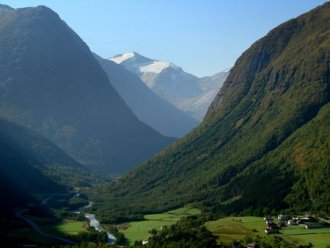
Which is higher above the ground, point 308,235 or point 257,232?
point 257,232

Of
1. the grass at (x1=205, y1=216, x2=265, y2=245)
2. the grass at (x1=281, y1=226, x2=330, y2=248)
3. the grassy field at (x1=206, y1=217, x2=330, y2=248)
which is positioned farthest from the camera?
the grass at (x1=205, y1=216, x2=265, y2=245)

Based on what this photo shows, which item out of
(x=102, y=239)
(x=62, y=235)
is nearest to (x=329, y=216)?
(x=102, y=239)

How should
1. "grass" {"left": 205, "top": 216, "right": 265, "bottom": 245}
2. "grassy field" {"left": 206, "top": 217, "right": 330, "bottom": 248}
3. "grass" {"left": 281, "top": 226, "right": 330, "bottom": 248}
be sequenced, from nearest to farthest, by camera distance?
"grass" {"left": 281, "top": 226, "right": 330, "bottom": 248}
"grassy field" {"left": 206, "top": 217, "right": 330, "bottom": 248}
"grass" {"left": 205, "top": 216, "right": 265, "bottom": 245}

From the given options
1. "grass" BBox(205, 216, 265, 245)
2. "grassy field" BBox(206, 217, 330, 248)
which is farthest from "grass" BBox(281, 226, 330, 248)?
"grass" BBox(205, 216, 265, 245)

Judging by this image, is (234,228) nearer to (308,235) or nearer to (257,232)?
(257,232)

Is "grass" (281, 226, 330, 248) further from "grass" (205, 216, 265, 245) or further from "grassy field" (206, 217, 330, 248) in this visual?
"grass" (205, 216, 265, 245)

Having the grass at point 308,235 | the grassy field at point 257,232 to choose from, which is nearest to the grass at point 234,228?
the grassy field at point 257,232

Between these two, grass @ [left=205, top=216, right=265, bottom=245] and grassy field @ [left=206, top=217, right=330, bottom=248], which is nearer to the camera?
grassy field @ [left=206, top=217, right=330, bottom=248]

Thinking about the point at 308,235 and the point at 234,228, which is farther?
the point at 234,228

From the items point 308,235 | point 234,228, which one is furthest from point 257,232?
point 308,235
